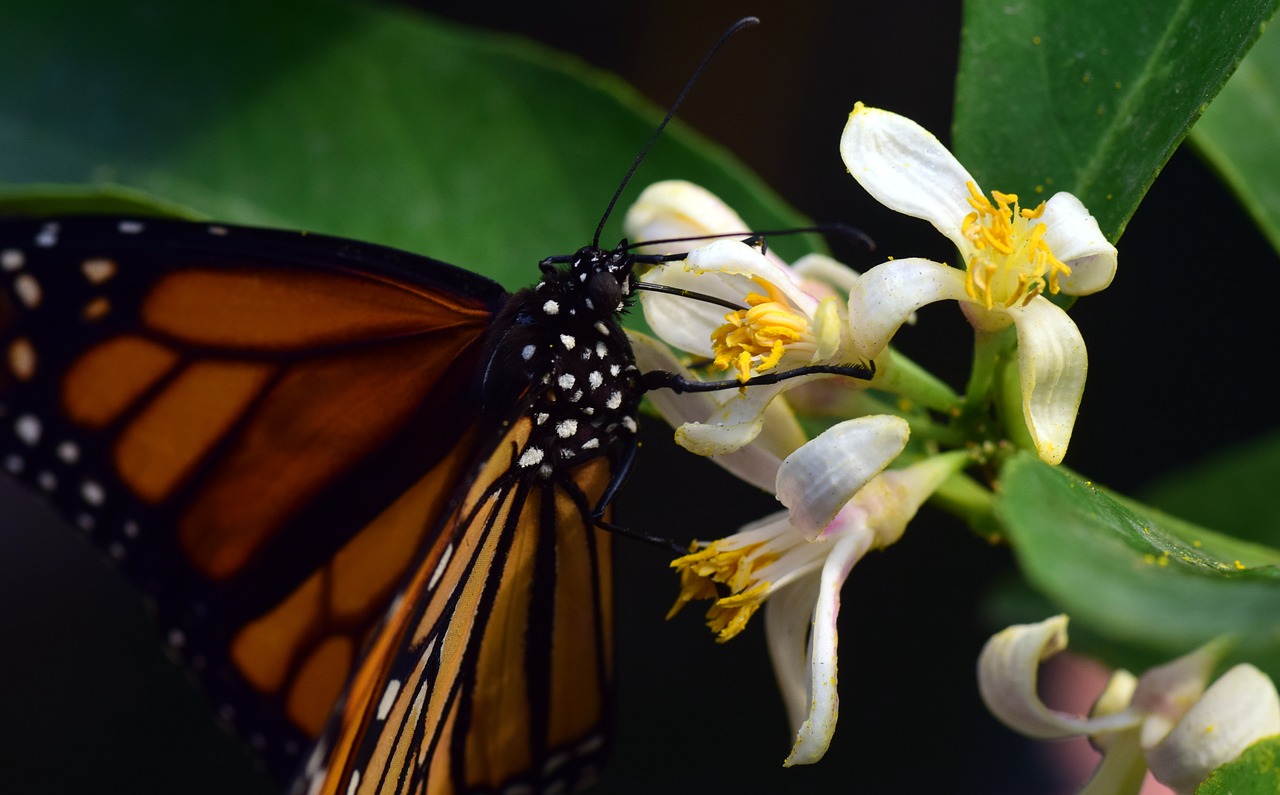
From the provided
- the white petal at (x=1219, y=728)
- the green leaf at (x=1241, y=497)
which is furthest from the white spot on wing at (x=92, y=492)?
the green leaf at (x=1241, y=497)

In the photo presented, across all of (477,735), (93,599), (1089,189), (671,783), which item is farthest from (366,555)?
(93,599)

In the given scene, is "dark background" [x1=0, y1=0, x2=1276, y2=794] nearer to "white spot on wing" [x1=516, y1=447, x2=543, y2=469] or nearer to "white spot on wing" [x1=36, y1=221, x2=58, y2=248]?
"white spot on wing" [x1=516, y1=447, x2=543, y2=469]

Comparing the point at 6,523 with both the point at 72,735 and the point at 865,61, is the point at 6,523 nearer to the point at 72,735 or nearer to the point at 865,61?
the point at 72,735

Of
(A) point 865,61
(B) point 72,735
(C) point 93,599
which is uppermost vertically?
(A) point 865,61

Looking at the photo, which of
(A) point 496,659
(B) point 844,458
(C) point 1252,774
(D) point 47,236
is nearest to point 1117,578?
(B) point 844,458

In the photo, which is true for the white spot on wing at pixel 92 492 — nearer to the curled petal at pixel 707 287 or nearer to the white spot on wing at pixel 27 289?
the white spot on wing at pixel 27 289

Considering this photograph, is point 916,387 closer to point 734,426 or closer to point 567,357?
point 734,426
